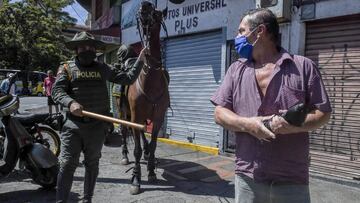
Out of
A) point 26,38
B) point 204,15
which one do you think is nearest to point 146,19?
point 204,15

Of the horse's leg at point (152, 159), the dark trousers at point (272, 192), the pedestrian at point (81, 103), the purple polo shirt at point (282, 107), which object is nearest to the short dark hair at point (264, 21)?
the purple polo shirt at point (282, 107)

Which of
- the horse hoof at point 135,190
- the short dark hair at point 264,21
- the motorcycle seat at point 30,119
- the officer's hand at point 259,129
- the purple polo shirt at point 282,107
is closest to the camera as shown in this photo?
the officer's hand at point 259,129

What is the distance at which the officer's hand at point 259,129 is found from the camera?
96.3 inches

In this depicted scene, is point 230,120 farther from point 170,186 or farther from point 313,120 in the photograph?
point 170,186

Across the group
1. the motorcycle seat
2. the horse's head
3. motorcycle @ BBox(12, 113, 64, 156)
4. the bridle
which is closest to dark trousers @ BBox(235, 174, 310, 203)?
the bridle

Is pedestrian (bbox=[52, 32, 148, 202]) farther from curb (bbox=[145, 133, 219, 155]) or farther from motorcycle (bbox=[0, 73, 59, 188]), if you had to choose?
curb (bbox=[145, 133, 219, 155])

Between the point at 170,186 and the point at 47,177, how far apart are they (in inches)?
69.9

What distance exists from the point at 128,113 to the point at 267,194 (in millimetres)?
5140

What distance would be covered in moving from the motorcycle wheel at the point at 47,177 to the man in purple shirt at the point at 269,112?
3.67 m

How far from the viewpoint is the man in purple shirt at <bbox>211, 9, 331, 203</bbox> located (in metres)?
2.54

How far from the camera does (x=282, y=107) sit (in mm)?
2609

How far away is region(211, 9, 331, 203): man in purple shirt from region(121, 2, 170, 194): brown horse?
3.57 m

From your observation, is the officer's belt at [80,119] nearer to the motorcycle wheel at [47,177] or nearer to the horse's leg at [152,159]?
the motorcycle wheel at [47,177]

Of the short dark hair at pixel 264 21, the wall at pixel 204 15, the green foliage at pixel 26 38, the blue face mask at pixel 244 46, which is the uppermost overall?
the green foliage at pixel 26 38
